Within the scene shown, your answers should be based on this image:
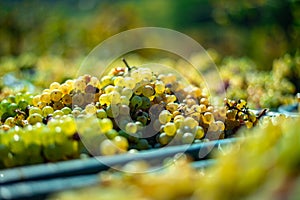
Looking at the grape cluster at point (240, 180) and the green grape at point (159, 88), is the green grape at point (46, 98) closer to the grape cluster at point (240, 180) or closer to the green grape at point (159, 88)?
the green grape at point (159, 88)

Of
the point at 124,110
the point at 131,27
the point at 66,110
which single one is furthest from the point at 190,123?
the point at 131,27

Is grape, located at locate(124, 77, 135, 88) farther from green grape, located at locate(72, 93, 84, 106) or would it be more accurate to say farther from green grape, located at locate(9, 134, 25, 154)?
green grape, located at locate(9, 134, 25, 154)

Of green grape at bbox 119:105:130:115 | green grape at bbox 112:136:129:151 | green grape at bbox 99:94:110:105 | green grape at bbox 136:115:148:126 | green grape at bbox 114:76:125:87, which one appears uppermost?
green grape at bbox 114:76:125:87

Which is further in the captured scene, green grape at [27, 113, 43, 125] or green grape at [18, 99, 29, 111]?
green grape at [18, 99, 29, 111]

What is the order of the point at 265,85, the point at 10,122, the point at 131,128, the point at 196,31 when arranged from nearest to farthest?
the point at 131,128, the point at 10,122, the point at 265,85, the point at 196,31

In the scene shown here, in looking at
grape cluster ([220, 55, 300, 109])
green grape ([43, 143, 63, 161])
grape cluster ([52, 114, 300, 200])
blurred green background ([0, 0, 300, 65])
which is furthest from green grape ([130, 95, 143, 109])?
blurred green background ([0, 0, 300, 65])

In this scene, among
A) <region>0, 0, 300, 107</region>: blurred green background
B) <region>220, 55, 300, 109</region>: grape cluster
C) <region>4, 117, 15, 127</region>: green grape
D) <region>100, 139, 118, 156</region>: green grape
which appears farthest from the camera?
<region>0, 0, 300, 107</region>: blurred green background

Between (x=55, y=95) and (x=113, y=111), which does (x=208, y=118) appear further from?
(x=55, y=95)

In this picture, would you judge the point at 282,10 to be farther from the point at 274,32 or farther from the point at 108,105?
the point at 108,105
